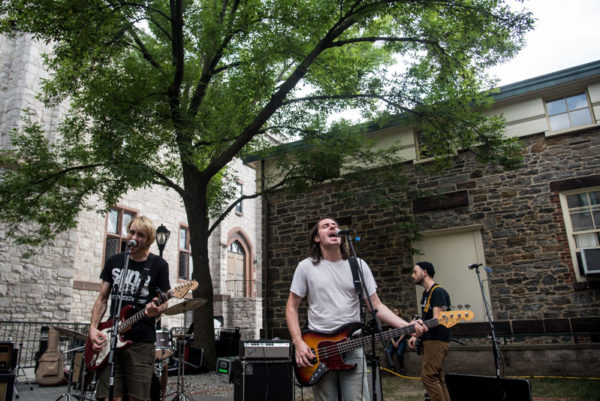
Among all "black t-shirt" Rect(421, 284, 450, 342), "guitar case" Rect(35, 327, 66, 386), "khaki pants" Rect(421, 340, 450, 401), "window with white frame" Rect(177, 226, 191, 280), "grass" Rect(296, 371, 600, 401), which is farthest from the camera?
"window with white frame" Rect(177, 226, 191, 280)

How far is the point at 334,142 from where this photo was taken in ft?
39.0

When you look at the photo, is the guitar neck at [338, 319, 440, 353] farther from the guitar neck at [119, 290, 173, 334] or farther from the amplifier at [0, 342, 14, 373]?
the amplifier at [0, 342, 14, 373]

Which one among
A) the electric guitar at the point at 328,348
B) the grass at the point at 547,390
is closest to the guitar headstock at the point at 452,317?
the electric guitar at the point at 328,348

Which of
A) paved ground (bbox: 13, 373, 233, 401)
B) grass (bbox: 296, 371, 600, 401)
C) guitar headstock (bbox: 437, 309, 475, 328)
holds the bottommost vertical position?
grass (bbox: 296, 371, 600, 401)

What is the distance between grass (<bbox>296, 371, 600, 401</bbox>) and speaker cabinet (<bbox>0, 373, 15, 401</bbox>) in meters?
3.68

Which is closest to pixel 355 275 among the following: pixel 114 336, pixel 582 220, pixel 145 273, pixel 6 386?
pixel 145 273

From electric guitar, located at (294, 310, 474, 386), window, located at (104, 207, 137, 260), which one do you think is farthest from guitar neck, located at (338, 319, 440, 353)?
window, located at (104, 207, 137, 260)

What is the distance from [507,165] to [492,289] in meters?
3.05

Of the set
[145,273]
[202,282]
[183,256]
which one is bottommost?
[145,273]

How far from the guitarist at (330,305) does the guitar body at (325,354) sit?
0.15 ft

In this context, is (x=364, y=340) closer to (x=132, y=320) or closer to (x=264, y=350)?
(x=132, y=320)

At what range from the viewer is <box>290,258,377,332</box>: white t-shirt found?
3.27m

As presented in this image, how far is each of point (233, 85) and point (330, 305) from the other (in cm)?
916

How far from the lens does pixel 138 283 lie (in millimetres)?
3754
